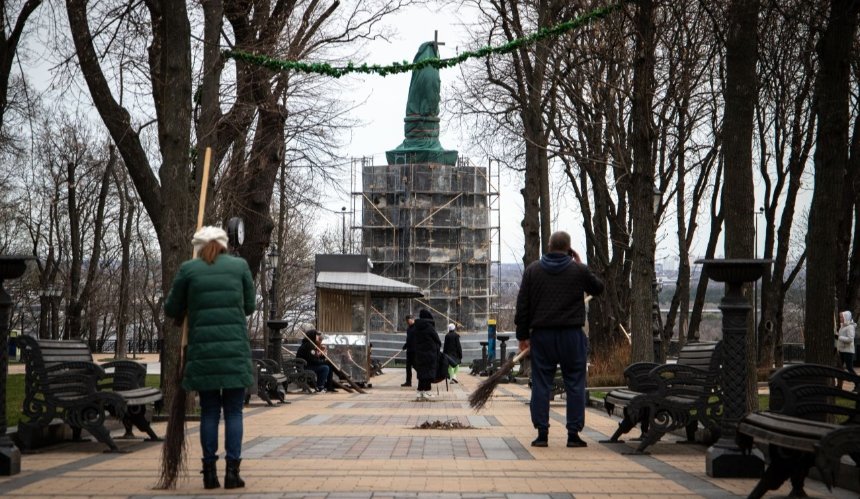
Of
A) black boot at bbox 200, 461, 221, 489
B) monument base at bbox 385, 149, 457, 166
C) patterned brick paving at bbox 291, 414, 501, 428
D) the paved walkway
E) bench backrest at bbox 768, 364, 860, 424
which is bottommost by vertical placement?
patterned brick paving at bbox 291, 414, 501, 428

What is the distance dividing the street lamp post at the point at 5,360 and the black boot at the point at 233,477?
1897 millimetres

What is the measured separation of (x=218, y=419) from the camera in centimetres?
896

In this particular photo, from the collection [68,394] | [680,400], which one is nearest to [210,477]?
[68,394]

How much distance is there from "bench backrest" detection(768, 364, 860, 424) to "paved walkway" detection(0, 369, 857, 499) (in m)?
0.53

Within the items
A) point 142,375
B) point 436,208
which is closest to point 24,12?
point 142,375

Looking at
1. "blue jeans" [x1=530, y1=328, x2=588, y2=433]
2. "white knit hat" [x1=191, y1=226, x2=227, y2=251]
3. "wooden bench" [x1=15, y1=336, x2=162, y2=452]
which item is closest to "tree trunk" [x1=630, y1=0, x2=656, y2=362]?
"blue jeans" [x1=530, y1=328, x2=588, y2=433]

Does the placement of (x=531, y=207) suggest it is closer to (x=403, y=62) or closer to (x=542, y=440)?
(x=403, y=62)

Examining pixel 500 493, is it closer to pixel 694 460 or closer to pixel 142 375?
pixel 694 460

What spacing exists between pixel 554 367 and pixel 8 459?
16.4ft

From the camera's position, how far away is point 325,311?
3186 centimetres

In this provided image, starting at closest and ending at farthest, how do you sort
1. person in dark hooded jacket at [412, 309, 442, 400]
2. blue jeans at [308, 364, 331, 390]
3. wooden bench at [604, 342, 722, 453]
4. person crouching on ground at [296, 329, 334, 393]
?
wooden bench at [604, 342, 722, 453] < person in dark hooded jacket at [412, 309, 442, 400] < person crouching on ground at [296, 329, 334, 393] < blue jeans at [308, 364, 331, 390]

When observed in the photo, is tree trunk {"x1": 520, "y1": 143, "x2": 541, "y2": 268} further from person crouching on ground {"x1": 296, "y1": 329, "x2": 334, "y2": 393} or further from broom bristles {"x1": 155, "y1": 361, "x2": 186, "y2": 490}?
broom bristles {"x1": 155, "y1": 361, "x2": 186, "y2": 490}

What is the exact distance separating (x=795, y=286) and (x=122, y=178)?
63.2 meters

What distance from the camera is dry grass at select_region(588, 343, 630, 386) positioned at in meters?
25.8
